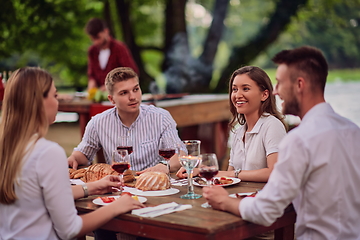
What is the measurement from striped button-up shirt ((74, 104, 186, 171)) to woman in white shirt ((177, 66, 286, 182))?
601mm

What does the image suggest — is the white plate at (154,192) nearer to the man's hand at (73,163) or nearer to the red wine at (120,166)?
the red wine at (120,166)

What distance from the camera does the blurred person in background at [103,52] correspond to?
5.86 m

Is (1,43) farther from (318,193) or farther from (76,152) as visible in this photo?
(318,193)

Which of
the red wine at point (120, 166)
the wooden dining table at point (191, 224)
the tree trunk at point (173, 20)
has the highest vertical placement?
the tree trunk at point (173, 20)

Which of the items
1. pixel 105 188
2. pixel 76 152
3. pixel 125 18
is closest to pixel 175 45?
pixel 125 18

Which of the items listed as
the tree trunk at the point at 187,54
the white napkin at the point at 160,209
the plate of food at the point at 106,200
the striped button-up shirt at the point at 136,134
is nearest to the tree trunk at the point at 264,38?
the tree trunk at the point at 187,54

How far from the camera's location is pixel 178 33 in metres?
9.72

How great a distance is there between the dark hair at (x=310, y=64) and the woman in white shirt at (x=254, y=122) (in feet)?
2.75

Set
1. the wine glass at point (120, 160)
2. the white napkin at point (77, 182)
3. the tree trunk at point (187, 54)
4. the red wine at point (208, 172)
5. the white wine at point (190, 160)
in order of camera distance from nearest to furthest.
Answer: the red wine at point (208, 172)
the white wine at point (190, 160)
the wine glass at point (120, 160)
the white napkin at point (77, 182)
the tree trunk at point (187, 54)

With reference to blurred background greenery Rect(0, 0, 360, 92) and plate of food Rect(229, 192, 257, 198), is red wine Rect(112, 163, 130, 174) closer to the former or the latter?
plate of food Rect(229, 192, 257, 198)

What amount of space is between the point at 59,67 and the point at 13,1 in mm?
2645

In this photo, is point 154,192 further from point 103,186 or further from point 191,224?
point 191,224

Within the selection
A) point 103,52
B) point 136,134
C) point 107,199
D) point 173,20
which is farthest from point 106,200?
point 173,20

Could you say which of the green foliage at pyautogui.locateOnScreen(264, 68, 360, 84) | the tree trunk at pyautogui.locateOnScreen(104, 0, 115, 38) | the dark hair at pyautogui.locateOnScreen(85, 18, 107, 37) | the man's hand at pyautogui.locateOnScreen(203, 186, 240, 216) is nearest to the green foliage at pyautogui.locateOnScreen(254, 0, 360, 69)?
the green foliage at pyautogui.locateOnScreen(264, 68, 360, 84)
